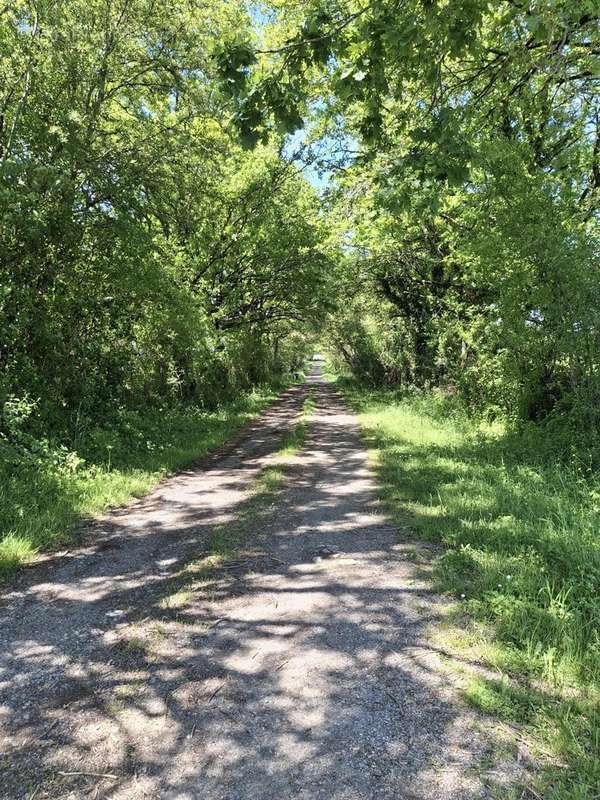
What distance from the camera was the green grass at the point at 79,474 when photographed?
5.63 meters

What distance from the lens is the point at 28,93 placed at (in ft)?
26.8

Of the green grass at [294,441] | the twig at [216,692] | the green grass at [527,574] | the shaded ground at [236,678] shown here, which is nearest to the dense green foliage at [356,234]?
the green grass at [527,574]

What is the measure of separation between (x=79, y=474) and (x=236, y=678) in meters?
5.42

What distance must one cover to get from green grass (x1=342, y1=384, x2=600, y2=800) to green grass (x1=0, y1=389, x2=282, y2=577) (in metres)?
4.12

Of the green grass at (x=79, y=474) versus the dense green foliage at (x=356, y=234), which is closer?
the dense green foliage at (x=356, y=234)

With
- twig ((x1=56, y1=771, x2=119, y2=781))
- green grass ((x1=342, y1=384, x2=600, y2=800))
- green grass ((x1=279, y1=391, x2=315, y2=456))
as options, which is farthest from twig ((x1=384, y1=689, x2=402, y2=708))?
green grass ((x1=279, y1=391, x2=315, y2=456))

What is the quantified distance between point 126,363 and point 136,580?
7.45 metres

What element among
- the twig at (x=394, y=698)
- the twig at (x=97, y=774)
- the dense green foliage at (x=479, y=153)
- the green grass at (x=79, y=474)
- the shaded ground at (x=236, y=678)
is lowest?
the twig at (x=394, y=698)

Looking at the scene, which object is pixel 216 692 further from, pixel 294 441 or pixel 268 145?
pixel 268 145

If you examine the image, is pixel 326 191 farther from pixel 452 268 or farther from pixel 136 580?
pixel 136 580

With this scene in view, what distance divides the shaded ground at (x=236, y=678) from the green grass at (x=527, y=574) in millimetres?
279

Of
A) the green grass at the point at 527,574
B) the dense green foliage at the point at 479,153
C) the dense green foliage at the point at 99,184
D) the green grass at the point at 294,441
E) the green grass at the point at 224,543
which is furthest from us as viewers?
the green grass at the point at 294,441

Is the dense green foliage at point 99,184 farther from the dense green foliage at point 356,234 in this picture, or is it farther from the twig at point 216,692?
the twig at point 216,692

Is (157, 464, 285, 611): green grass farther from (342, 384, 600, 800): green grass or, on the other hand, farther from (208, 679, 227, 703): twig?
(342, 384, 600, 800): green grass
